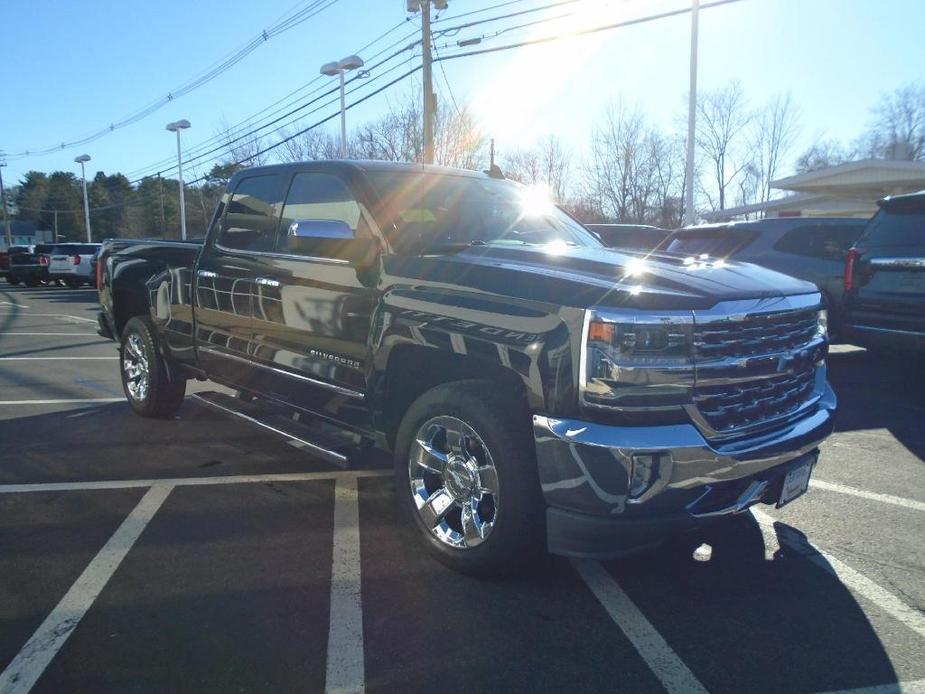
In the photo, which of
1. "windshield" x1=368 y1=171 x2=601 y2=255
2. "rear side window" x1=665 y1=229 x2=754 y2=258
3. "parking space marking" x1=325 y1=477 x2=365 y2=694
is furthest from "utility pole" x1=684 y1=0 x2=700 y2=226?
"parking space marking" x1=325 y1=477 x2=365 y2=694

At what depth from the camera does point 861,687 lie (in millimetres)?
2611

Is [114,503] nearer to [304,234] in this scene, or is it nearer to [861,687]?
[304,234]

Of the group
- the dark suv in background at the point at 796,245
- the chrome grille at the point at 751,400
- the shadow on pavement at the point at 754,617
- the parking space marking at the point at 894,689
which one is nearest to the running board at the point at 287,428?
the shadow on pavement at the point at 754,617

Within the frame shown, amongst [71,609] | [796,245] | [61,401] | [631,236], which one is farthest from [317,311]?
[631,236]

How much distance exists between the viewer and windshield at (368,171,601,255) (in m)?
4.05

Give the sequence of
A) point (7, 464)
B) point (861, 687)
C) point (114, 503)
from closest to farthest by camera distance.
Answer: point (861, 687)
point (114, 503)
point (7, 464)

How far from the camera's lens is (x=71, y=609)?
3129 millimetres

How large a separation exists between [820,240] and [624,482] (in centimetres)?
814

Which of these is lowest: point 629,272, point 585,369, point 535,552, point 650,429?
point 535,552

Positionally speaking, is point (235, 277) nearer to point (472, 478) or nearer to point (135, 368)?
point (135, 368)

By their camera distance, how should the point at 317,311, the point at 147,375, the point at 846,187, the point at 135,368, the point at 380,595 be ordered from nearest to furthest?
the point at 380,595 → the point at 317,311 → the point at 147,375 → the point at 135,368 → the point at 846,187

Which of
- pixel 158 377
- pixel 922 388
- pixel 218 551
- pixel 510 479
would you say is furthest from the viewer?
pixel 922 388

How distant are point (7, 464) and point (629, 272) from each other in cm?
463

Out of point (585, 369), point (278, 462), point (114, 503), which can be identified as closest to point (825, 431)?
point (585, 369)
